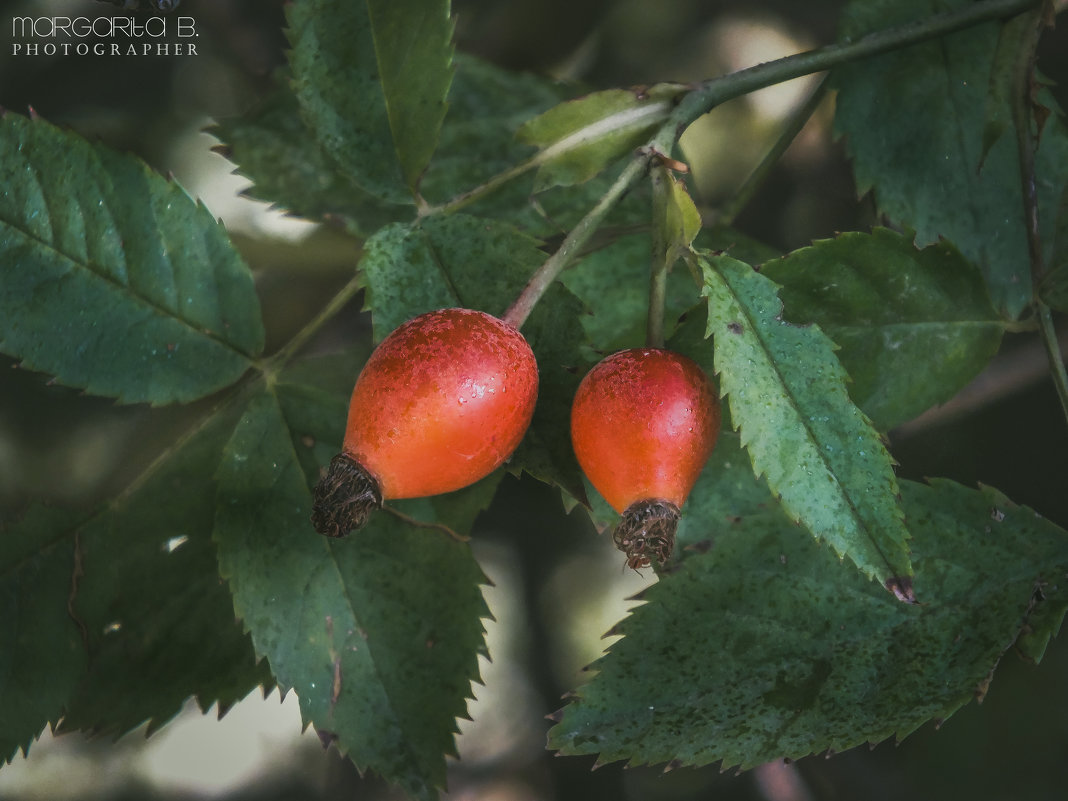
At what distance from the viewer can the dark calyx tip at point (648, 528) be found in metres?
0.74

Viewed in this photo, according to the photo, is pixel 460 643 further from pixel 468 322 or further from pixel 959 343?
pixel 959 343

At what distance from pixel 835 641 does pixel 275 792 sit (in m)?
0.98

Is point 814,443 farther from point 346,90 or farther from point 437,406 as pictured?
point 346,90

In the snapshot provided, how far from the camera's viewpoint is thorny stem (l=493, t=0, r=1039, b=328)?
2.55ft

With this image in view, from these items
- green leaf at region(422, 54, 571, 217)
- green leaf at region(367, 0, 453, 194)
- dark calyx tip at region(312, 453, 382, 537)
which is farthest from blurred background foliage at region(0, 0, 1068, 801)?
dark calyx tip at region(312, 453, 382, 537)

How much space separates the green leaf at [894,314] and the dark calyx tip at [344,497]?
0.48 m

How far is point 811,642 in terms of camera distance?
0.94 m

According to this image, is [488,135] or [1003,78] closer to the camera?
[1003,78]

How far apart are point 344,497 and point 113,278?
0.41m

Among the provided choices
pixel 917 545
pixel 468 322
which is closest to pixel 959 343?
pixel 917 545

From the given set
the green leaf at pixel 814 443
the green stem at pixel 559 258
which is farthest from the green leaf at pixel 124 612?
the green leaf at pixel 814 443

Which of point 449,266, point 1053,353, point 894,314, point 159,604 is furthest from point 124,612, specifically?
point 1053,353

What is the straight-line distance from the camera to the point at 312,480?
982 millimetres

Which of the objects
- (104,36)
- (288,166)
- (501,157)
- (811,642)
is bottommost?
(811,642)
